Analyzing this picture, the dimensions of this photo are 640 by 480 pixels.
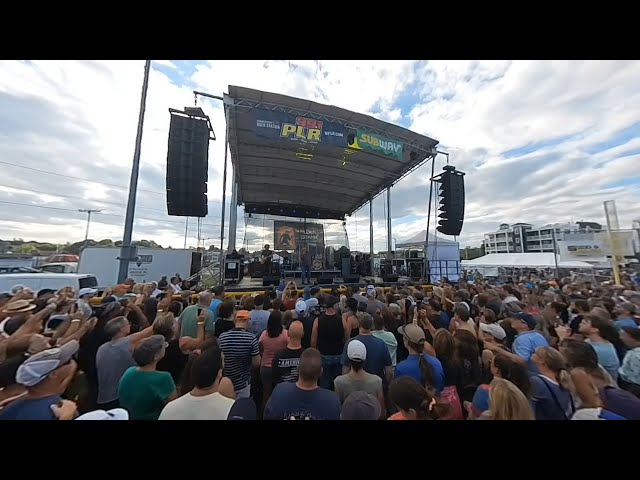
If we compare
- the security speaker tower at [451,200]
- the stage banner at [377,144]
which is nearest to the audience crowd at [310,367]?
the security speaker tower at [451,200]

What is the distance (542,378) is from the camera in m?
1.53

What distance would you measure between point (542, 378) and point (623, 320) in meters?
2.81

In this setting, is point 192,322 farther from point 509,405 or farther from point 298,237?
point 298,237

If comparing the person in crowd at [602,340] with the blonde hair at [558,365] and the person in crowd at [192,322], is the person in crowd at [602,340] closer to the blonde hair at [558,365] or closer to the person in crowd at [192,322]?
the blonde hair at [558,365]

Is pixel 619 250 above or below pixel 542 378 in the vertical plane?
above

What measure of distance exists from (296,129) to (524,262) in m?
17.9

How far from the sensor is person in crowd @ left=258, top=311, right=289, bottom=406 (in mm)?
2432

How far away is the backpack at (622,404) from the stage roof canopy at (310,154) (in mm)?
8392
